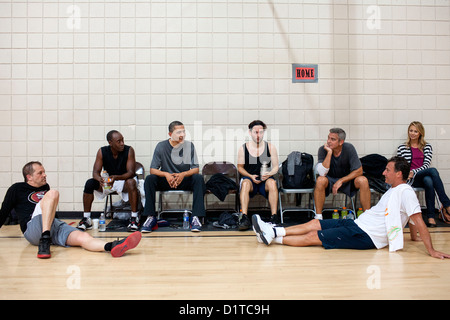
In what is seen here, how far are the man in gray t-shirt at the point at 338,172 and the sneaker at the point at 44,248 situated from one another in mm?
3005

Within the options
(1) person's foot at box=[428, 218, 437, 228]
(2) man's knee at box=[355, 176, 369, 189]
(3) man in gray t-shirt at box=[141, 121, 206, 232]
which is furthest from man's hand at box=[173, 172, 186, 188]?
(1) person's foot at box=[428, 218, 437, 228]

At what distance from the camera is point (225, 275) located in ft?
9.83

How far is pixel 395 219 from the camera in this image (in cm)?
351

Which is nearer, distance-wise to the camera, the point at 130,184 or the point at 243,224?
the point at 243,224

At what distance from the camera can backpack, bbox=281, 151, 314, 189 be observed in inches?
203

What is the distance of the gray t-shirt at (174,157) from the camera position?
201 inches

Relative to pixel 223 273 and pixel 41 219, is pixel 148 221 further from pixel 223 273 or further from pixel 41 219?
pixel 223 273

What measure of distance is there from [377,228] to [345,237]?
300 mm

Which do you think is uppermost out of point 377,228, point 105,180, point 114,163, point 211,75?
point 211,75

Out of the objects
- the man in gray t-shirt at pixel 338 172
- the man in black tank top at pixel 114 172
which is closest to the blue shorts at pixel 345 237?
the man in gray t-shirt at pixel 338 172

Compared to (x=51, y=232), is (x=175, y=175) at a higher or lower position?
higher

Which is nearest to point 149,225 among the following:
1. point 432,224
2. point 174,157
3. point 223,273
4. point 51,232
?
point 174,157

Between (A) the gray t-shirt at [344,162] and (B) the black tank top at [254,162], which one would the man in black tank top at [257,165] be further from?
(A) the gray t-shirt at [344,162]

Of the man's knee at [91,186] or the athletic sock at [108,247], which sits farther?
Answer: the man's knee at [91,186]
